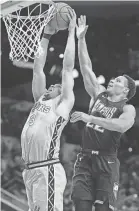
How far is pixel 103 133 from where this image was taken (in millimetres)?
4398

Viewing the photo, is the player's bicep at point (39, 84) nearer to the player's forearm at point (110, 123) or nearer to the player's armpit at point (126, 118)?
the player's forearm at point (110, 123)

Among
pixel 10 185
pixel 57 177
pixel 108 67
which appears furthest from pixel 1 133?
pixel 57 177

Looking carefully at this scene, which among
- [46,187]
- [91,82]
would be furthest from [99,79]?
[46,187]

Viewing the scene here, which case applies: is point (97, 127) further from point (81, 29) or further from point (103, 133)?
point (81, 29)

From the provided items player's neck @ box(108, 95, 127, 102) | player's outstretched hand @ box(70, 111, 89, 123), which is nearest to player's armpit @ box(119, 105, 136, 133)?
player's neck @ box(108, 95, 127, 102)

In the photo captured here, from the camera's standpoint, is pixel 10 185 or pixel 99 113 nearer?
pixel 99 113

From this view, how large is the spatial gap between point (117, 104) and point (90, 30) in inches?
70.0

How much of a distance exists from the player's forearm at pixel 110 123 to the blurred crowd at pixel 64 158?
1.27 meters

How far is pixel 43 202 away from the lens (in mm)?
4074

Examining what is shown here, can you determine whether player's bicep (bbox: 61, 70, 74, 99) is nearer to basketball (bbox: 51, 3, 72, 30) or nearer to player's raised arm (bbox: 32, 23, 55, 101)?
player's raised arm (bbox: 32, 23, 55, 101)

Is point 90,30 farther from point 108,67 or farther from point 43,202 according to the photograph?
point 43,202

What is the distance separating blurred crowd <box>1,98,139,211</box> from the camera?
219 inches

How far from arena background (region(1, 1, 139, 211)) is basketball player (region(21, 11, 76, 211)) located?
116cm

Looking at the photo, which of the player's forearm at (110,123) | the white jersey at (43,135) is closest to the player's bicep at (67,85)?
the white jersey at (43,135)
